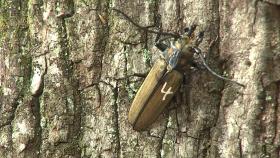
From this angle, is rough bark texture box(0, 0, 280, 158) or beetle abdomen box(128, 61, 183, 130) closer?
rough bark texture box(0, 0, 280, 158)

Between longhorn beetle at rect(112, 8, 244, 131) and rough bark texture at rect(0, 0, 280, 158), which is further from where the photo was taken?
longhorn beetle at rect(112, 8, 244, 131)

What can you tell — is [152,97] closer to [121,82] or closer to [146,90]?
[146,90]

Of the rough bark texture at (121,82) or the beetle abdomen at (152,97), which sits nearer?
the rough bark texture at (121,82)

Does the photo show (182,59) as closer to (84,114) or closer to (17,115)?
(84,114)

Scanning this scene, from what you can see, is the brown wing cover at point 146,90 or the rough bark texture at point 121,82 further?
the brown wing cover at point 146,90

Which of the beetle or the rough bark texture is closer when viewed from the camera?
the rough bark texture
